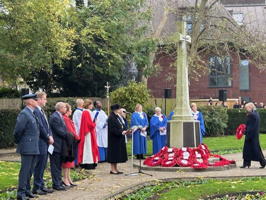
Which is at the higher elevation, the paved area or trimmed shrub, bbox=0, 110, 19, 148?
trimmed shrub, bbox=0, 110, 19, 148

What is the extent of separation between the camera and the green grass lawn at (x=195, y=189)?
11258mm

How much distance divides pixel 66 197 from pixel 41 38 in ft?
42.8

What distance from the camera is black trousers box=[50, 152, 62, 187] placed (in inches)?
472

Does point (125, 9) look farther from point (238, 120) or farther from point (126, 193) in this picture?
point (126, 193)

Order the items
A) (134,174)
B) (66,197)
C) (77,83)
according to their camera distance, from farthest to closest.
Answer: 1. (77,83)
2. (134,174)
3. (66,197)

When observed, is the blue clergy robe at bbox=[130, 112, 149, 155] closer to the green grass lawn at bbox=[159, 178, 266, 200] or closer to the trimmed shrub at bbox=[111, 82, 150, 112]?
the green grass lawn at bbox=[159, 178, 266, 200]

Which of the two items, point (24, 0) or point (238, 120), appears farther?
point (238, 120)

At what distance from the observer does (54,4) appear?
22.8 meters

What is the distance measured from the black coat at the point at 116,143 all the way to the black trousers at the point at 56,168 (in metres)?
2.94

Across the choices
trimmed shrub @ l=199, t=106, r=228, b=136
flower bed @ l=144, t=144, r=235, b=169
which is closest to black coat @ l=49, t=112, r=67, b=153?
flower bed @ l=144, t=144, r=235, b=169

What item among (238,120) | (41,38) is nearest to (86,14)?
(41,38)

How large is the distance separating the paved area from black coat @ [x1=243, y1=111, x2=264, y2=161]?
0.36 meters

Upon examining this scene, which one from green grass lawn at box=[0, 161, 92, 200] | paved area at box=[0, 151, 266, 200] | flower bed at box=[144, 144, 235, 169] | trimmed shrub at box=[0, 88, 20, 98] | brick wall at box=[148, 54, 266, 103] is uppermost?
brick wall at box=[148, 54, 266, 103]

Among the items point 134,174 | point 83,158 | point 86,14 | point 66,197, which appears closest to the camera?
point 66,197
